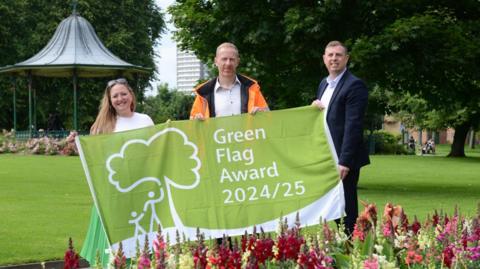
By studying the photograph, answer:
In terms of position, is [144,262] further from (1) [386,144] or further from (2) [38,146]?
(1) [386,144]

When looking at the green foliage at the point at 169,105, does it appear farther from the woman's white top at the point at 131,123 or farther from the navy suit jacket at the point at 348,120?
the woman's white top at the point at 131,123

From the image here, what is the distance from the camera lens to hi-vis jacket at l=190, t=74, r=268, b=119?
7750 mm

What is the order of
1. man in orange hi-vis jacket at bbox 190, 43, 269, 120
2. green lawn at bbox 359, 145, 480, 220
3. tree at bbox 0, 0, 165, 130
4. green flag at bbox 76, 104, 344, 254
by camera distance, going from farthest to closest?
tree at bbox 0, 0, 165, 130 < green lawn at bbox 359, 145, 480, 220 < man in orange hi-vis jacket at bbox 190, 43, 269, 120 < green flag at bbox 76, 104, 344, 254

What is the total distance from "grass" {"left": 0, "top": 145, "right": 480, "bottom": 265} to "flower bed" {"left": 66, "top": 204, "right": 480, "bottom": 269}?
482 centimetres

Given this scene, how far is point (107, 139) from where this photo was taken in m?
7.19

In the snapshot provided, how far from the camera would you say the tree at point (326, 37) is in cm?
1977

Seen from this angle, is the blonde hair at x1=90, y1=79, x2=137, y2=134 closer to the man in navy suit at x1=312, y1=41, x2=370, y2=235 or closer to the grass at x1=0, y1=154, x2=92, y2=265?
the man in navy suit at x1=312, y1=41, x2=370, y2=235

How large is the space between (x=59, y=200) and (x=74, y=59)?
1028 inches

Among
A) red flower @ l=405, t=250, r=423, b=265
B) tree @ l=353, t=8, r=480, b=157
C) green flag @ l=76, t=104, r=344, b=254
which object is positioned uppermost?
tree @ l=353, t=8, r=480, b=157

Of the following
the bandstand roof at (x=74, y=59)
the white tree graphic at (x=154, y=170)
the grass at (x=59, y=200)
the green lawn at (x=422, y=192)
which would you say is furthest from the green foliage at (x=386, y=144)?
the white tree graphic at (x=154, y=170)

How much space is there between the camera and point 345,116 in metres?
8.03

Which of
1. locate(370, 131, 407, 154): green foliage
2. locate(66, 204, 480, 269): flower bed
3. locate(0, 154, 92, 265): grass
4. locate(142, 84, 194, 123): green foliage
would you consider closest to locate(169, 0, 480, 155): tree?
locate(0, 154, 92, 265): grass

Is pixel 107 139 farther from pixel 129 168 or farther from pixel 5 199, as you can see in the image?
pixel 5 199

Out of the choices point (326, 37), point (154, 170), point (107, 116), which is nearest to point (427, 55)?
point (326, 37)
